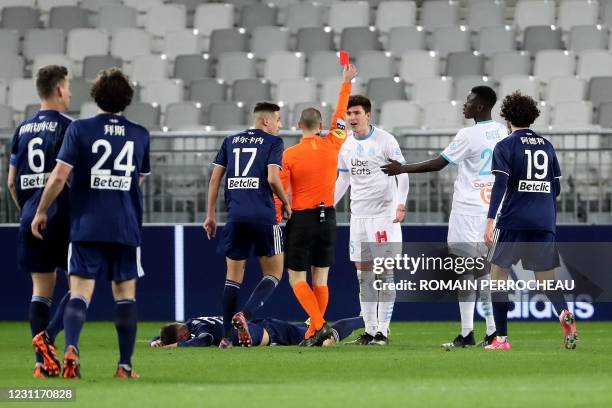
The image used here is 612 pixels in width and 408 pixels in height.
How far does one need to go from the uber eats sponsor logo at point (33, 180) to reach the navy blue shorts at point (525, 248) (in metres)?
4.03

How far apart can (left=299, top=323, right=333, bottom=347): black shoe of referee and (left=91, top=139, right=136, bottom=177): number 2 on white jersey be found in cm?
386

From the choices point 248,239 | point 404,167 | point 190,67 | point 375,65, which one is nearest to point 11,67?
point 190,67

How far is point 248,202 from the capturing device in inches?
472

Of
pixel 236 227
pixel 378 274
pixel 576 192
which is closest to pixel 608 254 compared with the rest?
pixel 576 192

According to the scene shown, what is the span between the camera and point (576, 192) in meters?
16.2

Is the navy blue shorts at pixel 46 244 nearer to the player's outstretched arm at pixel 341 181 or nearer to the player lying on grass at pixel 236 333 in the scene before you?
the player lying on grass at pixel 236 333

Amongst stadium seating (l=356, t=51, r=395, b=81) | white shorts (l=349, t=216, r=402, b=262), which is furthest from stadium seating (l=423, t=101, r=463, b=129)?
white shorts (l=349, t=216, r=402, b=262)

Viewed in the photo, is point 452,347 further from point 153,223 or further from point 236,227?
point 153,223

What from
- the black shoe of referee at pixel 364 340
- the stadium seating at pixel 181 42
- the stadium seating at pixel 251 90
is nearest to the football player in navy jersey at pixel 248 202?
the black shoe of referee at pixel 364 340

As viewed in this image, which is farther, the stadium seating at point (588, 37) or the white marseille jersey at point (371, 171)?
the stadium seating at point (588, 37)

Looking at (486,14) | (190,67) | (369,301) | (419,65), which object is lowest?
(369,301)

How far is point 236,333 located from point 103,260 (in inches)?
146

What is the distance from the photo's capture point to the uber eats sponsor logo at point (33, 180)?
9156mm

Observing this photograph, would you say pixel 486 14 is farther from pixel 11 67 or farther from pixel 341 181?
pixel 341 181
